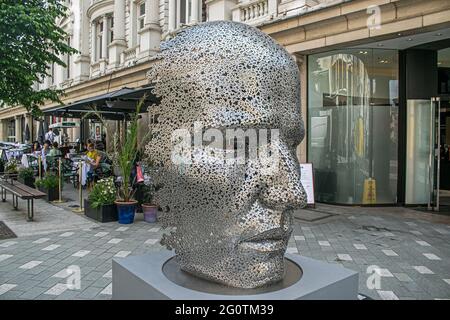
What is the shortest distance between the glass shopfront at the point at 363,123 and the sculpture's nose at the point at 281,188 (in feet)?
25.7

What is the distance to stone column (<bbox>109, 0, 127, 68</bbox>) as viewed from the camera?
1831cm

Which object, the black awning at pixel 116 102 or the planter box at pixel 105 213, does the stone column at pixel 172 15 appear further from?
the planter box at pixel 105 213

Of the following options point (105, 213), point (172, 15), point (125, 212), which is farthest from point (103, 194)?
point (172, 15)

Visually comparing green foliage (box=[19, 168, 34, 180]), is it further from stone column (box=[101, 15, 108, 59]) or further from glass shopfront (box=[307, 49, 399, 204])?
stone column (box=[101, 15, 108, 59])

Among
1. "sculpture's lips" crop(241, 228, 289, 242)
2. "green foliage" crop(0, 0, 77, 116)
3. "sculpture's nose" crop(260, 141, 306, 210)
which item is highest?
"green foliage" crop(0, 0, 77, 116)

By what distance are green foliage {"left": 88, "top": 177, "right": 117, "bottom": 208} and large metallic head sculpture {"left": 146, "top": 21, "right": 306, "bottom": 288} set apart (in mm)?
5398

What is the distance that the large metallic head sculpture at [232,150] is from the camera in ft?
8.03

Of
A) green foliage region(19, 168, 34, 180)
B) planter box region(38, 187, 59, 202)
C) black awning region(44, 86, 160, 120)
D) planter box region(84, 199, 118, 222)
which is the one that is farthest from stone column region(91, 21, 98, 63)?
planter box region(84, 199, 118, 222)

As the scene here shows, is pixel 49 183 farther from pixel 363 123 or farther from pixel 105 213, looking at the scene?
pixel 363 123

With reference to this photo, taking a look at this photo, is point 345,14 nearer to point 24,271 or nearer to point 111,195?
point 111,195

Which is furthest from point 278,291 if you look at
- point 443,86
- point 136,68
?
point 136,68

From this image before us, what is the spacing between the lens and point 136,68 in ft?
50.9

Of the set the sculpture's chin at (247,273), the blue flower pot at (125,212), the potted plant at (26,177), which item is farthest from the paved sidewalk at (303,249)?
the potted plant at (26,177)
